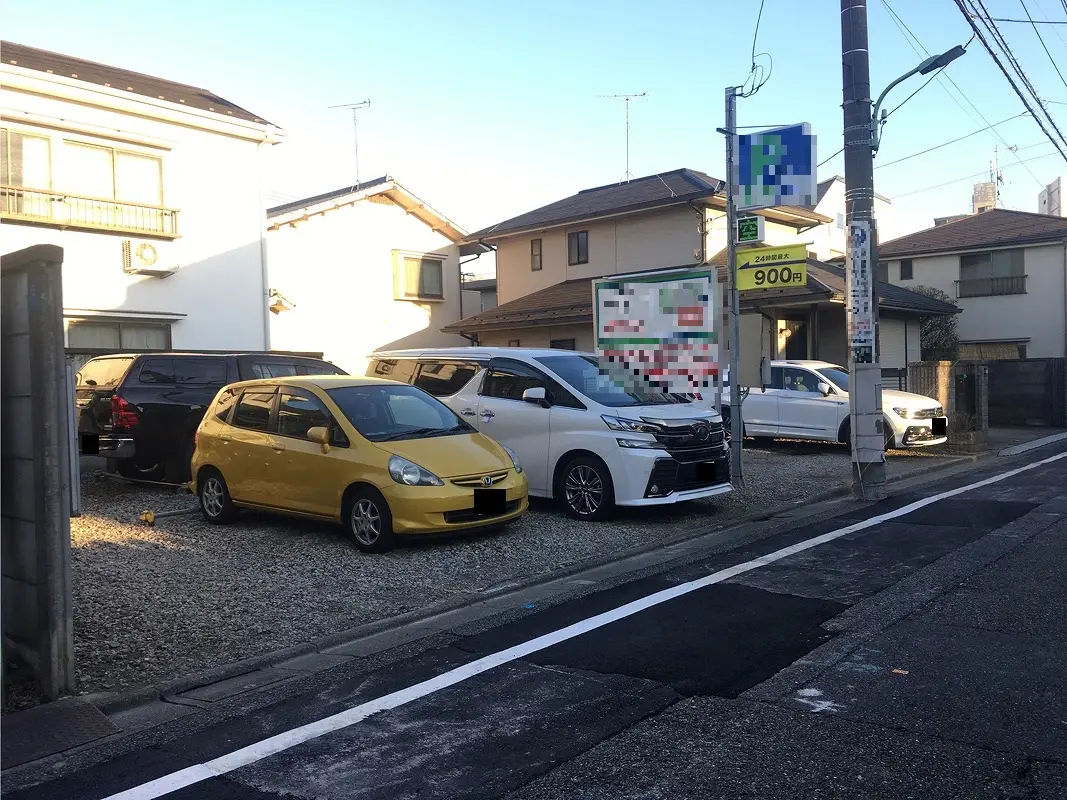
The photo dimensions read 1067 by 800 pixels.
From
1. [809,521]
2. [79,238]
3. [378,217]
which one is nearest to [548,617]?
[809,521]

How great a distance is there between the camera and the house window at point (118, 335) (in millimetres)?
16719

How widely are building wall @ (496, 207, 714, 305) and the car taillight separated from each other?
50.1 ft

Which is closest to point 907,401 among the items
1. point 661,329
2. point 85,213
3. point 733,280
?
point 733,280

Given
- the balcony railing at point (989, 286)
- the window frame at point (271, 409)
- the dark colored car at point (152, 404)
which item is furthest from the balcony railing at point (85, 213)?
the balcony railing at point (989, 286)

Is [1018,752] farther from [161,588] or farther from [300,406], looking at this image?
[300,406]

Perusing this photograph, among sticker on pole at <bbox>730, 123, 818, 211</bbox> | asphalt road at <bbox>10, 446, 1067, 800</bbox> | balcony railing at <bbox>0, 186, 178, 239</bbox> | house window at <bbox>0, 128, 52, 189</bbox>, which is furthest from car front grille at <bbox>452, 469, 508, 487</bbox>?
house window at <bbox>0, 128, 52, 189</bbox>

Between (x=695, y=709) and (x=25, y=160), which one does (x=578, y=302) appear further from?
(x=695, y=709)

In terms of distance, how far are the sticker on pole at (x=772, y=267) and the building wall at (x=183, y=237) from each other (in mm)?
11600

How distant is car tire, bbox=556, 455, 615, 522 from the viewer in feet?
30.9

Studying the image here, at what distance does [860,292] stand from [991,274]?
20.3 meters

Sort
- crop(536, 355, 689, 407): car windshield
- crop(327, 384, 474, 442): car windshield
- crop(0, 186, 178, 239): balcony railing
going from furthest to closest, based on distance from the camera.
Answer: crop(0, 186, 178, 239): balcony railing, crop(536, 355, 689, 407): car windshield, crop(327, 384, 474, 442): car windshield

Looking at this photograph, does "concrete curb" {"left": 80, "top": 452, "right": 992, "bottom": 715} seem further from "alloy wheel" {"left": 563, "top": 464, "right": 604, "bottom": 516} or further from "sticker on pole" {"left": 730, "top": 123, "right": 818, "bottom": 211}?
"sticker on pole" {"left": 730, "top": 123, "right": 818, "bottom": 211}

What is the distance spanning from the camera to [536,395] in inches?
386

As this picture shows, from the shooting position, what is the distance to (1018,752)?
3.78 meters
